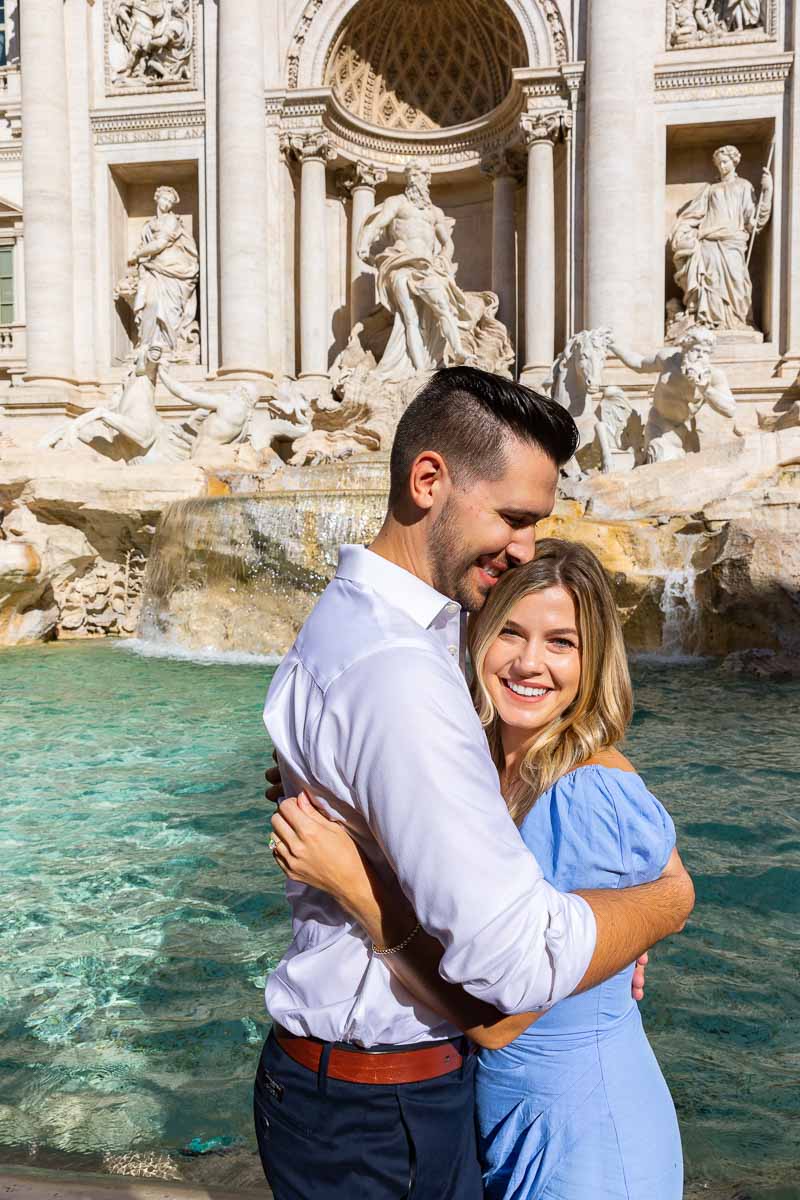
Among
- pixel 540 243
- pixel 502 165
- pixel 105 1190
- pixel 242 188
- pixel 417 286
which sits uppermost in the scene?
pixel 502 165

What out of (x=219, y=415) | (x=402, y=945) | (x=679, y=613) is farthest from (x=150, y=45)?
(x=402, y=945)

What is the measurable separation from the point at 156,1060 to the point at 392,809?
1.72 m

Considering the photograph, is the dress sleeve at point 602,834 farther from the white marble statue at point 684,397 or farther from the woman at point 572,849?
the white marble statue at point 684,397

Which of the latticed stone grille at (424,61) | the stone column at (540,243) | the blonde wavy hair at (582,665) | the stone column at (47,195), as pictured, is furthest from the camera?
the latticed stone grille at (424,61)

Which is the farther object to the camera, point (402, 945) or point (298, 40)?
point (298, 40)

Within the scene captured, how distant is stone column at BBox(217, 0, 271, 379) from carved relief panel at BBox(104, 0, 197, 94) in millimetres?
788

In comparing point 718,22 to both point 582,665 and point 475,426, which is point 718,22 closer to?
point 582,665

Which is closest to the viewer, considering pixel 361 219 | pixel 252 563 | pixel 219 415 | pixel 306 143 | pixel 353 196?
pixel 252 563

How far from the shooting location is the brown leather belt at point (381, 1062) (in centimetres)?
103

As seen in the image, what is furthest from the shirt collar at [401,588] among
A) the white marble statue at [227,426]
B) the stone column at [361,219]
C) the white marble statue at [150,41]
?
the white marble statue at [150,41]

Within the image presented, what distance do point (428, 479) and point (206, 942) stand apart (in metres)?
2.21

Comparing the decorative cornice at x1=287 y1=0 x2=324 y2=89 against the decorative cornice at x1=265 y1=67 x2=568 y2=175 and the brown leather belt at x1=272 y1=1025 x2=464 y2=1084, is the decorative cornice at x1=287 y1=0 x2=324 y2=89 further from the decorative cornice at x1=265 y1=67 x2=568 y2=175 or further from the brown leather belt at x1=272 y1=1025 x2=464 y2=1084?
the brown leather belt at x1=272 y1=1025 x2=464 y2=1084

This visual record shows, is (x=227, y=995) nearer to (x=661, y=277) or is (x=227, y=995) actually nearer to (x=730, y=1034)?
(x=730, y=1034)

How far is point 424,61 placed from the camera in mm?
15266
